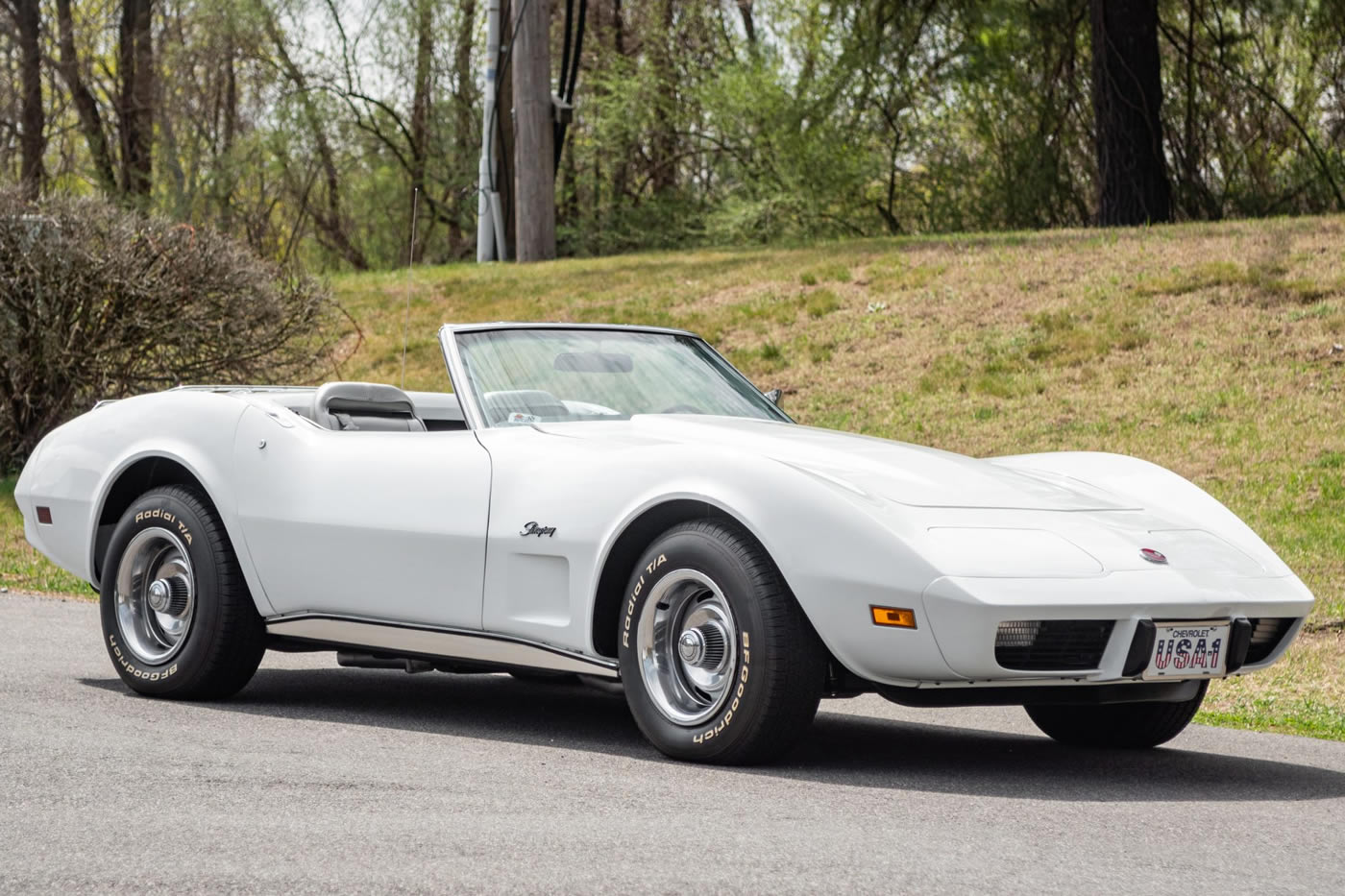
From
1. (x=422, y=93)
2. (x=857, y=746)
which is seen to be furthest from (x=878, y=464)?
(x=422, y=93)

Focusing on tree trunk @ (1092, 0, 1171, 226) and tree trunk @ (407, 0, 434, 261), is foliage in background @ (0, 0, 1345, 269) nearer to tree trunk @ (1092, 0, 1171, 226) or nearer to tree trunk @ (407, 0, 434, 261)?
tree trunk @ (407, 0, 434, 261)

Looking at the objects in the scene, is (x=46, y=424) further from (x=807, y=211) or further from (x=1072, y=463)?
(x=807, y=211)

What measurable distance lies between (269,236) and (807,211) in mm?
10569

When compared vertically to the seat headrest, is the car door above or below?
below

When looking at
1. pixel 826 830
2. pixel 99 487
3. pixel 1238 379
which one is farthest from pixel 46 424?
pixel 826 830

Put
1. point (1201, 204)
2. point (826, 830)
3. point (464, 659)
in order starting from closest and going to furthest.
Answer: point (826, 830), point (464, 659), point (1201, 204)

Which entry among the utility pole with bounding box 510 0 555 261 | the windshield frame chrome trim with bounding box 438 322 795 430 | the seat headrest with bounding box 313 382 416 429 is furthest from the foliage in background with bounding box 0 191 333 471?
the windshield frame chrome trim with bounding box 438 322 795 430

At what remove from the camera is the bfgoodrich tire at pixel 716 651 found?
4703 mm

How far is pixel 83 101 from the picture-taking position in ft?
101

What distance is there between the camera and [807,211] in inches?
1101

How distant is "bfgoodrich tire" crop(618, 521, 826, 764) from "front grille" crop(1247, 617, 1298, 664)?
1345 millimetres

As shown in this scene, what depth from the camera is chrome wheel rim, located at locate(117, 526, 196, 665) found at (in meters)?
6.31

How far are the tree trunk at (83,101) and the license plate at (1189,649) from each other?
27.3 meters

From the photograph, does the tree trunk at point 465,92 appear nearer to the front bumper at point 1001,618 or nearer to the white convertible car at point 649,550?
the white convertible car at point 649,550
